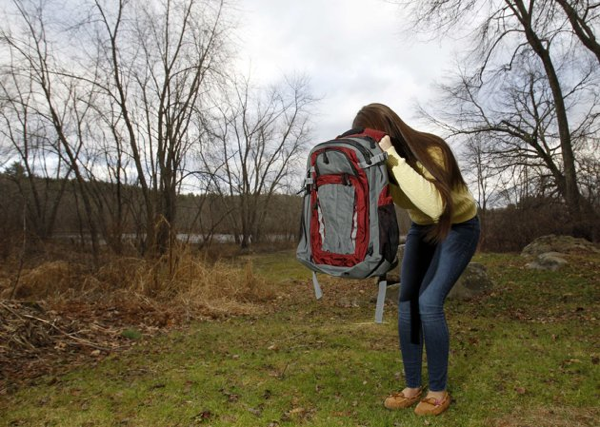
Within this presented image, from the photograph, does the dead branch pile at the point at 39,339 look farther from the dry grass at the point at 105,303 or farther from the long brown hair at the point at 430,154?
the long brown hair at the point at 430,154

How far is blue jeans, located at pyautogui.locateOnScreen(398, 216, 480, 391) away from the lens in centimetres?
246

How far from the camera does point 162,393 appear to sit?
321 centimetres

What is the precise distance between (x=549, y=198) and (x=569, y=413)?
15204mm

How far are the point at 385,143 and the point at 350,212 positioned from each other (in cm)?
45

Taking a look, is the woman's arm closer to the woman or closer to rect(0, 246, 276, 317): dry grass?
the woman

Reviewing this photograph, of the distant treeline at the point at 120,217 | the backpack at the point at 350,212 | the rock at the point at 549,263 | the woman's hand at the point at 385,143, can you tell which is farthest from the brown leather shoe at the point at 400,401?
the rock at the point at 549,263

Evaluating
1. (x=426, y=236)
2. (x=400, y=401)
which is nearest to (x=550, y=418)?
(x=400, y=401)

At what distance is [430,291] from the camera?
97.0 inches

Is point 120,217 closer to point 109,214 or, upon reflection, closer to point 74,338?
point 109,214

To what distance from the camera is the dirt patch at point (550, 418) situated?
248 cm

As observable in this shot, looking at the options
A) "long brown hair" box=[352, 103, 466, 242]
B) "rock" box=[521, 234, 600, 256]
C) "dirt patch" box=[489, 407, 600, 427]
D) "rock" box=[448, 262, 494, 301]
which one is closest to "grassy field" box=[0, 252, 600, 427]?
"dirt patch" box=[489, 407, 600, 427]

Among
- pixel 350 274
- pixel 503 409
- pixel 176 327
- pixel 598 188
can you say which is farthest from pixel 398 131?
pixel 598 188

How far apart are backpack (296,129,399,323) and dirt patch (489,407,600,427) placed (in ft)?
3.07

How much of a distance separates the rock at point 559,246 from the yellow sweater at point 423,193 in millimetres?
10946
